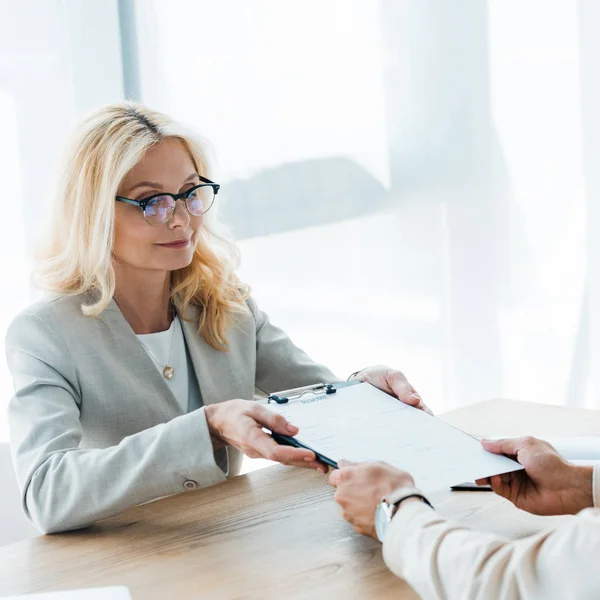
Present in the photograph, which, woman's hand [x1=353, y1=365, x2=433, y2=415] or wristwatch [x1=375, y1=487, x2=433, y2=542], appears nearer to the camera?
wristwatch [x1=375, y1=487, x2=433, y2=542]

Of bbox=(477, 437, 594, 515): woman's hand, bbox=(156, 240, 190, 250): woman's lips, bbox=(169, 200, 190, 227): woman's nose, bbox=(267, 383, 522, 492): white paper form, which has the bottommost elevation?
bbox=(477, 437, 594, 515): woman's hand

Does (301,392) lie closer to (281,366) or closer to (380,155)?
(281,366)

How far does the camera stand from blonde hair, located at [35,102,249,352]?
6.41 feet

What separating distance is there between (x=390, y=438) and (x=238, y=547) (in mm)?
321

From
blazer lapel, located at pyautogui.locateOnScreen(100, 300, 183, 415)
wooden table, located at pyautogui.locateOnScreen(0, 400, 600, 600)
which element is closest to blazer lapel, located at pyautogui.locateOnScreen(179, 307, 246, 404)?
blazer lapel, located at pyautogui.locateOnScreen(100, 300, 183, 415)

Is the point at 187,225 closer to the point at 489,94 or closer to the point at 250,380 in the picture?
the point at 250,380

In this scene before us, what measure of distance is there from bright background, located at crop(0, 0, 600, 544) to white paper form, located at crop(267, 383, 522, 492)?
1.56 m

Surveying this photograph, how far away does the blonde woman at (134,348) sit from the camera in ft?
5.18

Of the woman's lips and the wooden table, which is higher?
the woman's lips

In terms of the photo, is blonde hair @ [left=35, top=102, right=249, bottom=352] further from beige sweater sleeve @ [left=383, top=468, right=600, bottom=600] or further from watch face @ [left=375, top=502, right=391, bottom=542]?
beige sweater sleeve @ [left=383, top=468, right=600, bottom=600]

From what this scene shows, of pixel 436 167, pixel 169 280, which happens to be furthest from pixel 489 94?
pixel 169 280

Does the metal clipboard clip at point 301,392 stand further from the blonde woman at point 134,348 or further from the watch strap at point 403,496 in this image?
the watch strap at point 403,496

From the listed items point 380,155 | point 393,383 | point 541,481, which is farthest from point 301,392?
point 380,155

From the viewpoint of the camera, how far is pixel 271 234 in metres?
3.46
